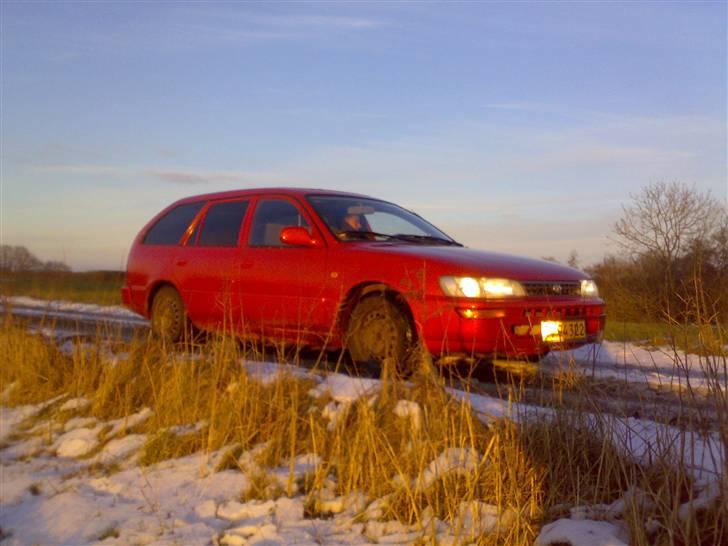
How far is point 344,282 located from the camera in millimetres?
5688

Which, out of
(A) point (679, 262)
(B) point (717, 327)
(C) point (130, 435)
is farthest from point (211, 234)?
(B) point (717, 327)

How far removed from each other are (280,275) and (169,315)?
1.66 metres

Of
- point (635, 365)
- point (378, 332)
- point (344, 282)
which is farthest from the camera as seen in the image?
point (344, 282)

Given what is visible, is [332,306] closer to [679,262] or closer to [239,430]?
[239,430]

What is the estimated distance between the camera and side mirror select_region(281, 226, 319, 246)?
5.96 m

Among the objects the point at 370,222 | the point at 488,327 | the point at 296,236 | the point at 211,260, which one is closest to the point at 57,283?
the point at 211,260

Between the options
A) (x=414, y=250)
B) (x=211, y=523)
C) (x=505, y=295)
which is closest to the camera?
(x=211, y=523)

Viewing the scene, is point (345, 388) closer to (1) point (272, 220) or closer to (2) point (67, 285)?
(1) point (272, 220)

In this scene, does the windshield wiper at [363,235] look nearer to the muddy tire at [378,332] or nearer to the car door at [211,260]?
the muddy tire at [378,332]

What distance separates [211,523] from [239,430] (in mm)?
849

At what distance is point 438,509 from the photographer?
3.15 meters

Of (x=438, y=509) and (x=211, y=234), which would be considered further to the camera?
(x=211, y=234)

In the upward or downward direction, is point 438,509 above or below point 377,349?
below

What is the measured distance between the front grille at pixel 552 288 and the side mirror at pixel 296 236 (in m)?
1.74
